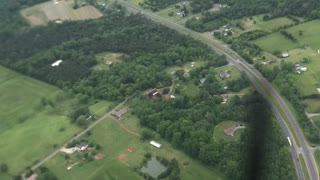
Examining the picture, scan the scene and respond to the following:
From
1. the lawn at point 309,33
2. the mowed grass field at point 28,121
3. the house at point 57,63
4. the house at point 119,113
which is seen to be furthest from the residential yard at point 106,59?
the lawn at point 309,33

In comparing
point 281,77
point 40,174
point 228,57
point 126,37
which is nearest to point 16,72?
point 126,37

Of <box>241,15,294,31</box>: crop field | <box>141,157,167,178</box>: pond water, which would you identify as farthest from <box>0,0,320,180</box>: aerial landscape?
<box>241,15,294,31</box>: crop field

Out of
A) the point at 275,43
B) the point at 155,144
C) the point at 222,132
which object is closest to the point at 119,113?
the point at 155,144

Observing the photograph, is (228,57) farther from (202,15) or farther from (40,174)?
(40,174)

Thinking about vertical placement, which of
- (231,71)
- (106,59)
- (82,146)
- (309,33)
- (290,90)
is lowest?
(106,59)

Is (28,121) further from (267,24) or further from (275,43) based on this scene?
(267,24)
